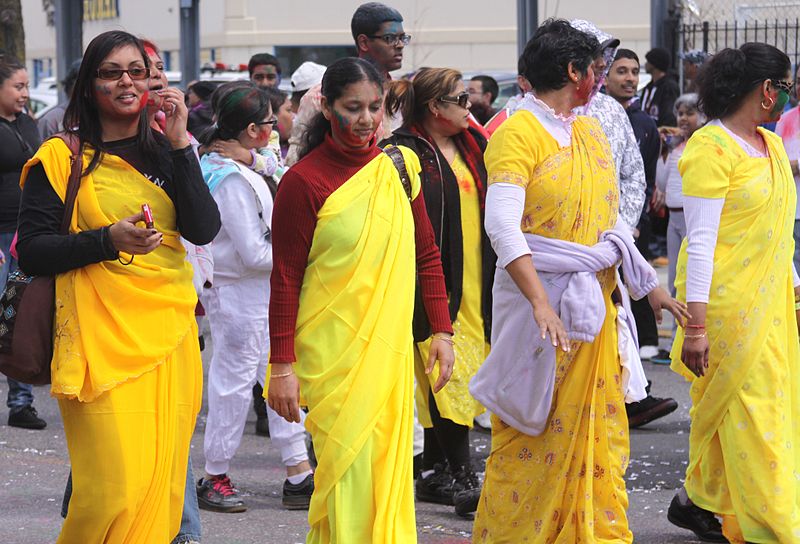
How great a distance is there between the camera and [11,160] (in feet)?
29.6

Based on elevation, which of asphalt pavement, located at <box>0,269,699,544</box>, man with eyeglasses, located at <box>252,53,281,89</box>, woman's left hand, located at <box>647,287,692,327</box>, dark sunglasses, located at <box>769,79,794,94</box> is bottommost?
asphalt pavement, located at <box>0,269,699,544</box>

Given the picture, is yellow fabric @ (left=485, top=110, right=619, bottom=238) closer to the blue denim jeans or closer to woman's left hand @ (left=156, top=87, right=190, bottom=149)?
woman's left hand @ (left=156, top=87, right=190, bottom=149)

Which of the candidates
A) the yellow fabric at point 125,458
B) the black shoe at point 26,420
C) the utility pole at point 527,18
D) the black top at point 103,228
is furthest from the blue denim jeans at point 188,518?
the utility pole at point 527,18

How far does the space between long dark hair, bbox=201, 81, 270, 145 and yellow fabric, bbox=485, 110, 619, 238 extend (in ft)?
6.33

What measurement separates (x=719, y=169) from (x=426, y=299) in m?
1.39

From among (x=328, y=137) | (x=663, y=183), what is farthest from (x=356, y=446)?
(x=663, y=183)

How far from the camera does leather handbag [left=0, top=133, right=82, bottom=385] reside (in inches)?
185

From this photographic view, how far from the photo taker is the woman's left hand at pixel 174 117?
4859 millimetres

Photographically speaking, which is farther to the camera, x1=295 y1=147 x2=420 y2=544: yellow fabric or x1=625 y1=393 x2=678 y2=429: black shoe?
x1=625 y1=393 x2=678 y2=429: black shoe

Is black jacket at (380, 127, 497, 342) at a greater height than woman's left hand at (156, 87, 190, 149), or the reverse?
woman's left hand at (156, 87, 190, 149)

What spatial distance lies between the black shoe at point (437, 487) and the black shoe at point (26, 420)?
2959 millimetres

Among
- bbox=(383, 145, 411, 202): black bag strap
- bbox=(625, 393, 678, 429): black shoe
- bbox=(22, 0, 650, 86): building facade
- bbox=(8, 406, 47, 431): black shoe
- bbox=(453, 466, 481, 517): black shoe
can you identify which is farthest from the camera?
bbox=(22, 0, 650, 86): building facade

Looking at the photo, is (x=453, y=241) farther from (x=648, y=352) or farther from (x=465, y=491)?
(x=648, y=352)

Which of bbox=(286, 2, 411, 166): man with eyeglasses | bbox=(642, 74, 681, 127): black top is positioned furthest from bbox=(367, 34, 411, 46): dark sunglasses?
bbox=(642, 74, 681, 127): black top
